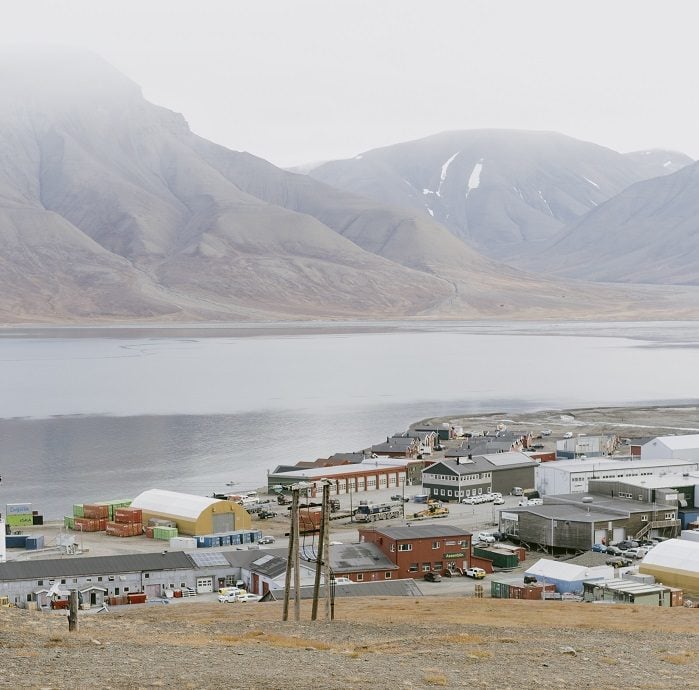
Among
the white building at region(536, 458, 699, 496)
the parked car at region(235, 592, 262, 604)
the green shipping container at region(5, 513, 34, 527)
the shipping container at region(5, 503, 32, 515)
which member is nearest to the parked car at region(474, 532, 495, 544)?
the white building at region(536, 458, 699, 496)

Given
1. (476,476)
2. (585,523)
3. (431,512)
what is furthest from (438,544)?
(476,476)

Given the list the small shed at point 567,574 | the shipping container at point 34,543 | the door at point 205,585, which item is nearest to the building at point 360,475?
the shipping container at point 34,543

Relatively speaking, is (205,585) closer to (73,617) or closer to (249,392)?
(73,617)

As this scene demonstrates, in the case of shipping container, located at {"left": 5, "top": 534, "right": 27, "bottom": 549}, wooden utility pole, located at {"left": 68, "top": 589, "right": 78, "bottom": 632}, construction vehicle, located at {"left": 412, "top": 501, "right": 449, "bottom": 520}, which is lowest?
shipping container, located at {"left": 5, "top": 534, "right": 27, "bottom": 549}

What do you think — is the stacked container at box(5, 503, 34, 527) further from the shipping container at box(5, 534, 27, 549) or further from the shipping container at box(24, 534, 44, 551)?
the shipping container at box(24, 534, 44, 551)

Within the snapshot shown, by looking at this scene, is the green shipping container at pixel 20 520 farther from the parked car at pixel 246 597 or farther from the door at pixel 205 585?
the parked car at pixel 246 597

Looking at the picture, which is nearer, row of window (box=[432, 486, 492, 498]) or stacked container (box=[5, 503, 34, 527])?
stacked container (box=[5, 503, 34, 527])

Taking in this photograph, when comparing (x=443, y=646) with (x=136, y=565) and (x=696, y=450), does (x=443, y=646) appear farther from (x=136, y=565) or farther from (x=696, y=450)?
(x=696, y=450)
